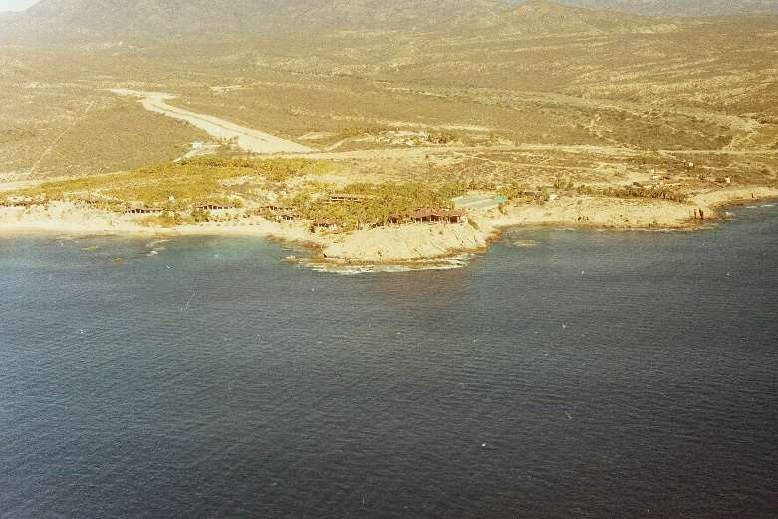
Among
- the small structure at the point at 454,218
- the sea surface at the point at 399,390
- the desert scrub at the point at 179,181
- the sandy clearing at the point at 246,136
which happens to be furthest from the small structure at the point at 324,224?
the sandy clearing at the point at 246,136

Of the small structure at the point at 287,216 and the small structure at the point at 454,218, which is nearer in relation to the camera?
the small structure at the point at 454,218

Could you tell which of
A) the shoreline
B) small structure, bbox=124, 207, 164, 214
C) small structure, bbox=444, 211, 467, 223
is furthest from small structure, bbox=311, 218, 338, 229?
small structure, bbox=124, 207, 164, 214

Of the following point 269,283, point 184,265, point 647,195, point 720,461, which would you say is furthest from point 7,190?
point 720,461

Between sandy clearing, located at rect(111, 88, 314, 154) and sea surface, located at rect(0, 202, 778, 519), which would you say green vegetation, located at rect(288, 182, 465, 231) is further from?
sandy clearing, located at rect(111, 88, 314, 154)

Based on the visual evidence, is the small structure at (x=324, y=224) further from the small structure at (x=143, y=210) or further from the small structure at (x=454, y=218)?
the small structure at (x=143, y=210)

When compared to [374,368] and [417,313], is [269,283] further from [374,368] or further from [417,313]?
[374,368]

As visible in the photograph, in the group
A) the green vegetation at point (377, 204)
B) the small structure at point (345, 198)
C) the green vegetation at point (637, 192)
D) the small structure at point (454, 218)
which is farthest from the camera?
the small structure at point (345, 198)
